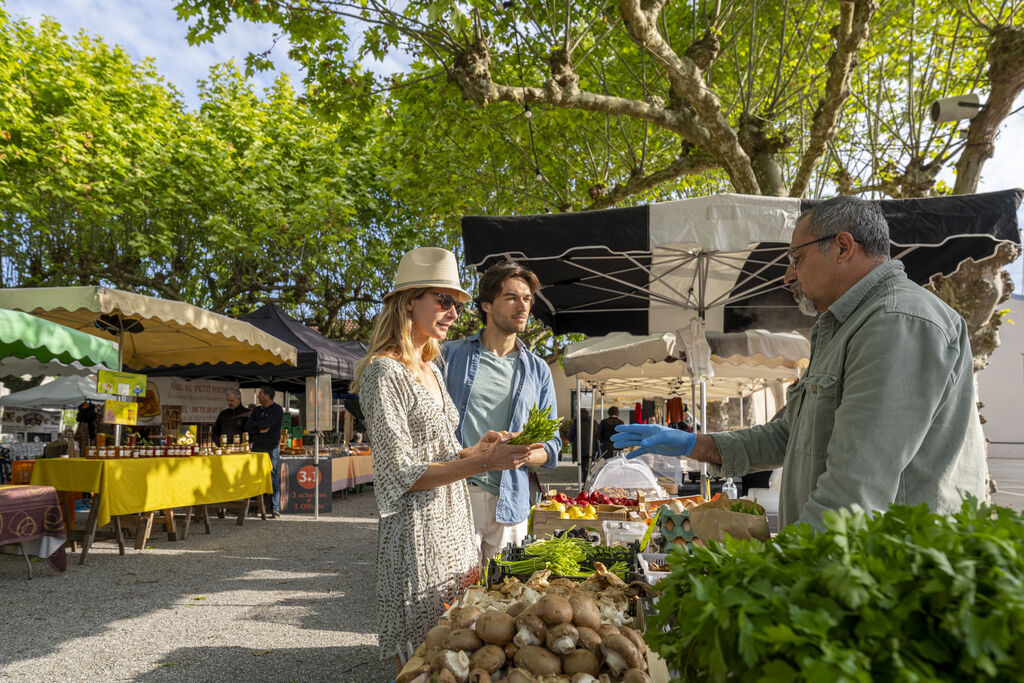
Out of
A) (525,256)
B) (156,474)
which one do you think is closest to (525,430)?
(525,256)

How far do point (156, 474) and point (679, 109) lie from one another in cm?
780

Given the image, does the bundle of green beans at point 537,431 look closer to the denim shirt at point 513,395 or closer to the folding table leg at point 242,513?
the denim shirt at point 513,395

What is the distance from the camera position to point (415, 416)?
258cm

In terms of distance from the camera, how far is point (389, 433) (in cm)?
245

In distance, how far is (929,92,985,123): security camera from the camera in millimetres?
6414

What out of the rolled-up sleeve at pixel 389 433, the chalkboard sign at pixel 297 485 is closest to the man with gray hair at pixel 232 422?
the chalkboard sign at pixel 297 485

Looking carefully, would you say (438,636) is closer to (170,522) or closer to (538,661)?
(538,661)

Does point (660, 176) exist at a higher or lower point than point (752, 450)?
higher

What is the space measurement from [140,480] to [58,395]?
1178cm

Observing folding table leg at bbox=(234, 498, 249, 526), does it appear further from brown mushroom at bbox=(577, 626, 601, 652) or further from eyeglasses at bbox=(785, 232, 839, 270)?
eyeglasses at bbox=(785, 232, 839, 270)

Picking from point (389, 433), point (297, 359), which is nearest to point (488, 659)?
point (389, 433)

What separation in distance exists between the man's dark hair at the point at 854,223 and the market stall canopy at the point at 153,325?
24.7 feet

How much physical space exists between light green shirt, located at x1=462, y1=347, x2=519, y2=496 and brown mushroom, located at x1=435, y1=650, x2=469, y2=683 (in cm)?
169

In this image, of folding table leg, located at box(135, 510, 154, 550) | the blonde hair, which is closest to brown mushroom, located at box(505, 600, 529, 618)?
the blonde hair
